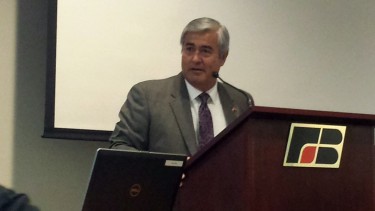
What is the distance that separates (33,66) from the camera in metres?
2.76

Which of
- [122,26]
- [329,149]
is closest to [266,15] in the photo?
[122,26]

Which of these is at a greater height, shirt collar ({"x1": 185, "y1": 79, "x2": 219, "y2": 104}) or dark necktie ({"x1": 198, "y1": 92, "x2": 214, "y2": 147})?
shirt collar ({"x1": 185, "y1": 79, "x2": 219, "y2": 104})

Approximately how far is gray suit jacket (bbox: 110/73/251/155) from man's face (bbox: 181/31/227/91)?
0.22 feet

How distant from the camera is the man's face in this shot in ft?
7.81

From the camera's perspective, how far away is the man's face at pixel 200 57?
7.81ft

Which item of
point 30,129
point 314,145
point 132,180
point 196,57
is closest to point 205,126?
point 196,57

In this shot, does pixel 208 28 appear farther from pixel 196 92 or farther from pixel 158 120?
pixel 158 120

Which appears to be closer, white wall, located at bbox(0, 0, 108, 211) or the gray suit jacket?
the gray suit jacket

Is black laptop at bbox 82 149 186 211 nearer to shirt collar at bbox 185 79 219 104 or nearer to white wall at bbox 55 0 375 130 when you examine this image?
shirt collar at bbox 185 79 219 104

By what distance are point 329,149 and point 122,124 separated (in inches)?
36.0

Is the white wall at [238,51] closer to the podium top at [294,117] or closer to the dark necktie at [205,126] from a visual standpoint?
the dark necktie at [205,126]

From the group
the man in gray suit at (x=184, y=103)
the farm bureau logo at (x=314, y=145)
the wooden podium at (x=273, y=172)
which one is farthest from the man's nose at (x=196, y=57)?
the farm bureau logo at (x=314, y=145)

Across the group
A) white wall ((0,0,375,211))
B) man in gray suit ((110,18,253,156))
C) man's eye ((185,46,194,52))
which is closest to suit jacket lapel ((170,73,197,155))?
man in gray suit ((110,18,253,156))

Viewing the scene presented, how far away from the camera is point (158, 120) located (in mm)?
2248
